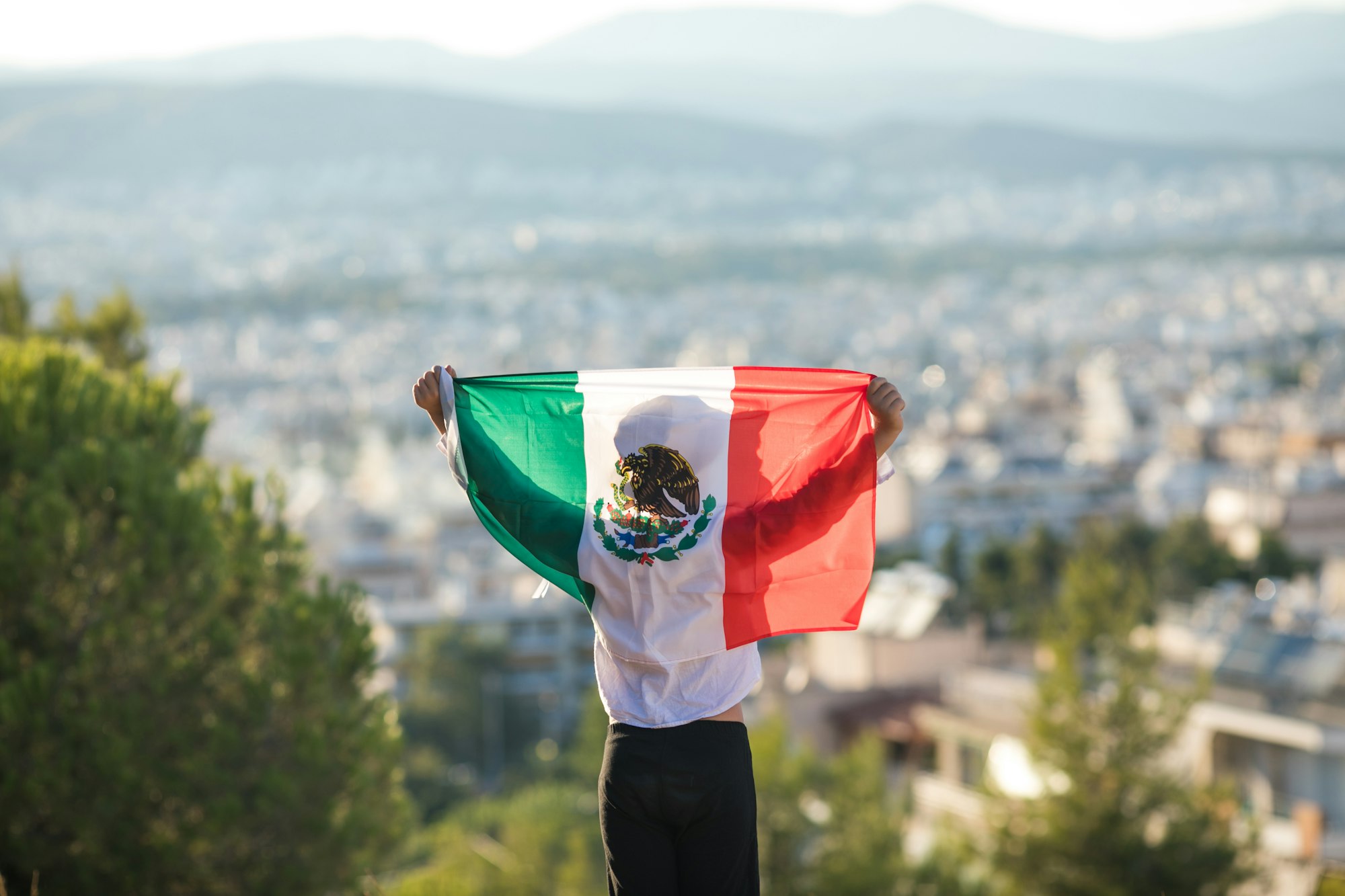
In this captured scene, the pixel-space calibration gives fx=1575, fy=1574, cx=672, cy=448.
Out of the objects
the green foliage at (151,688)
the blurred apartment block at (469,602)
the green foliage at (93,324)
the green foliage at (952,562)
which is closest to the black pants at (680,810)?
the green foliage at (151,688)

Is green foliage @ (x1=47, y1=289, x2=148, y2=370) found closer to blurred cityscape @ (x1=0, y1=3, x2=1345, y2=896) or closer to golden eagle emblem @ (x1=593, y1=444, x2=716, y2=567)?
blurred cityscape @ (x1=0, y1=3, x2=1345, y2=896)

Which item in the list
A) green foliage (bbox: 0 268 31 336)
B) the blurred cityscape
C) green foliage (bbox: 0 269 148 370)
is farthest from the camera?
the blurred cityscape

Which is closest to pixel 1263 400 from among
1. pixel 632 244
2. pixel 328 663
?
pixel 328 663

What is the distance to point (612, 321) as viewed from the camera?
522 ft

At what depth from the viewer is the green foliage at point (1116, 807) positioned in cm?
1182

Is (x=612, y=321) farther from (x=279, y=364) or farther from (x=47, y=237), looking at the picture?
(x=47, y=237)

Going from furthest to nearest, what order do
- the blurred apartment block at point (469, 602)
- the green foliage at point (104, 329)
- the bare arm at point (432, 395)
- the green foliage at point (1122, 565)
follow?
the blurred apartment block at point (469, 602) < the green foliage at point (1122, 565) < the green foliage at point (104, 329) < the bare arm at point (432, 395)

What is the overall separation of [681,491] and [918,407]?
101081 millimetres

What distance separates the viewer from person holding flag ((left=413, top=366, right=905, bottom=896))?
269 centimetres

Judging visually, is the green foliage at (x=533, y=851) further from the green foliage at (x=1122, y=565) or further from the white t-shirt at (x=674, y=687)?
the green foliage at (x=1122, y=565)

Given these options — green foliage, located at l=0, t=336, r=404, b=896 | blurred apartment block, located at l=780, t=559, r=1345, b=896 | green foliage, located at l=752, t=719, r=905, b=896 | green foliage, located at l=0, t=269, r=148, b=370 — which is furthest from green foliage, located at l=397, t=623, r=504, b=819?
green foliage, located at l=0, t=336, r=404, b=896

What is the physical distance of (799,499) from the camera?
121 inches

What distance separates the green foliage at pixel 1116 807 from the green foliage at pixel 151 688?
685 centimetres

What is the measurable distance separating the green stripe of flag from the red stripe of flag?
306 mm
